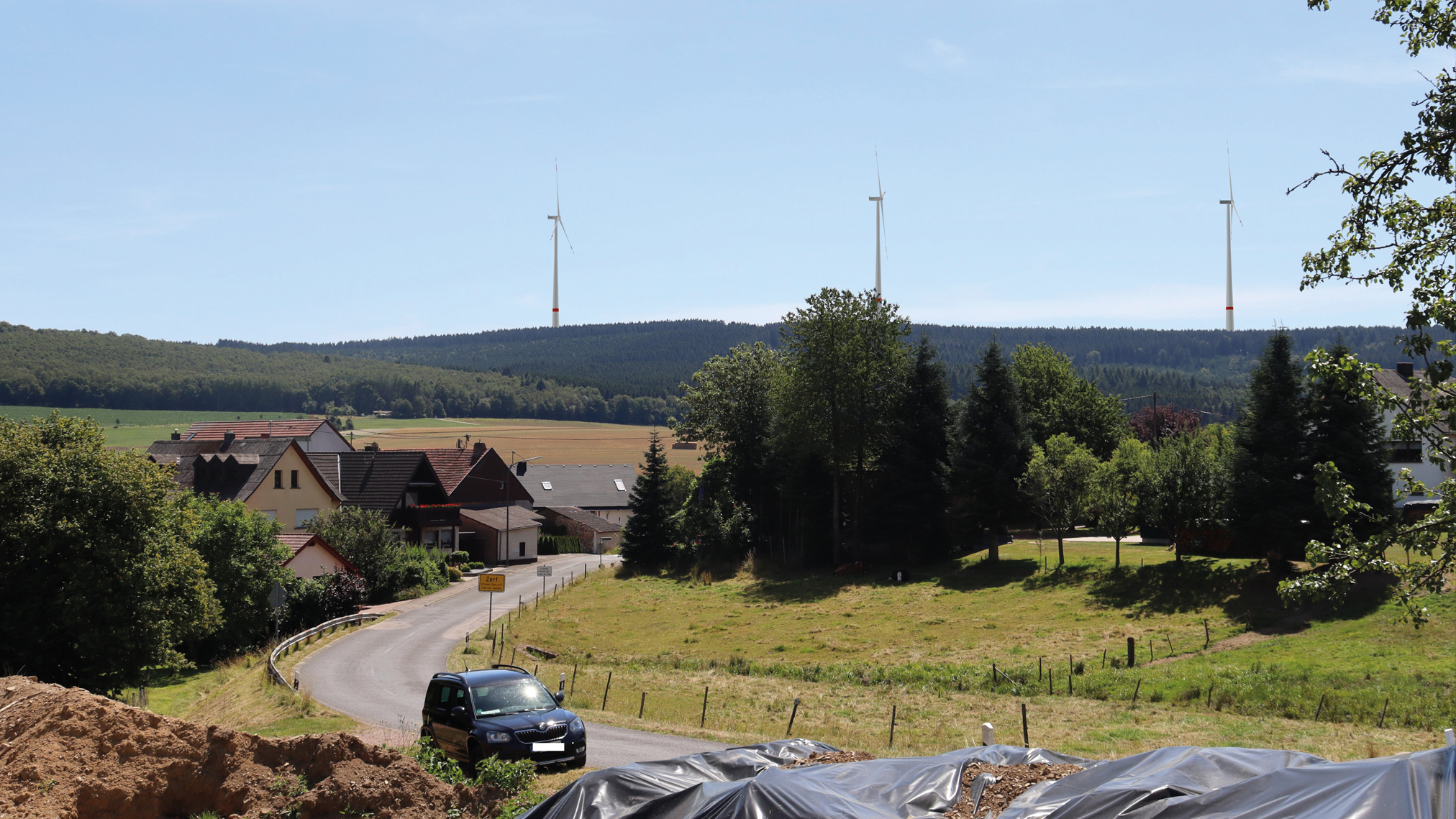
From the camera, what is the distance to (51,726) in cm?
1141

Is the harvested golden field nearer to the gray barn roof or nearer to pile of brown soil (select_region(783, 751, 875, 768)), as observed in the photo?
the gray barn roof

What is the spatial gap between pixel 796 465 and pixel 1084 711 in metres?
40.8

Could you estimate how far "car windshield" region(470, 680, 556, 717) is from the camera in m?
16.3

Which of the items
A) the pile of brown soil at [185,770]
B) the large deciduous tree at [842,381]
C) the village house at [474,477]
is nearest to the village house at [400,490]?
the village house at [474,477]

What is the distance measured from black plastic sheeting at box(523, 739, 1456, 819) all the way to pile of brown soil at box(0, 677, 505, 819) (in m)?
Result: 2.43

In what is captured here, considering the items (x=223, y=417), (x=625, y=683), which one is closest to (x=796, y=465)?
(x=625, y=683)

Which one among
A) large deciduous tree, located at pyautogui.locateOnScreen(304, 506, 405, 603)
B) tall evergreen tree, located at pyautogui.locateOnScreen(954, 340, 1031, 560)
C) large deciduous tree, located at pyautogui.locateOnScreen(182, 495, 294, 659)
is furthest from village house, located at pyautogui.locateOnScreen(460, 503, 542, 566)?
tall evergreen tree, located at pyautogui.locateOnScreen(954, 340, 1031, 560)

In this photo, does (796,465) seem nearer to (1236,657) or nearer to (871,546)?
(871,546)

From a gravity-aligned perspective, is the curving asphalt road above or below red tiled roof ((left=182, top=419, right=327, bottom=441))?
below

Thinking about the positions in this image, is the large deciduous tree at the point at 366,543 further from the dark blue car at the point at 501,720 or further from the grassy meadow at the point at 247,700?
the dark blue car at the point at 501,720

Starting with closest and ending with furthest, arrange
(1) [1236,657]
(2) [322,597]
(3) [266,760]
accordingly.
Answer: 1. (3) [266,760]
2. (1) [1236,657]
3. (2) [322,597]

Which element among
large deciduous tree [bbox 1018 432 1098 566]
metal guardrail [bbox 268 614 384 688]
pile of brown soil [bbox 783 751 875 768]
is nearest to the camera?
pile of brown soil [bbox 783 751 875 768]

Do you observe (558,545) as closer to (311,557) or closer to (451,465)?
(451,465)

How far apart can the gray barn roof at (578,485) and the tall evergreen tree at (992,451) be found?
165 ft
